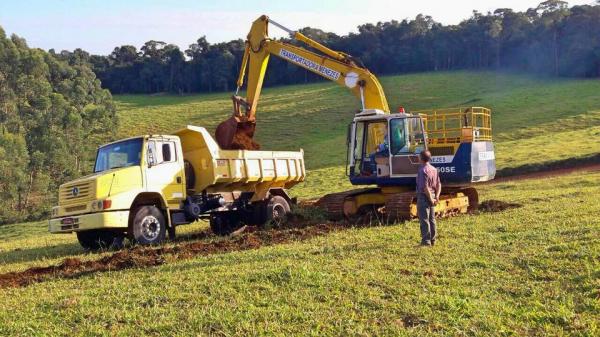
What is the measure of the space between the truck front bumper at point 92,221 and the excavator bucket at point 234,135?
4178 mm

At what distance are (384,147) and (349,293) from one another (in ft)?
29.9

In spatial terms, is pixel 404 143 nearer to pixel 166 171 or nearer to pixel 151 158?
pixel 166 171

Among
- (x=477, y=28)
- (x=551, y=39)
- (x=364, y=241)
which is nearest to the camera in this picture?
(x=364, y=241)

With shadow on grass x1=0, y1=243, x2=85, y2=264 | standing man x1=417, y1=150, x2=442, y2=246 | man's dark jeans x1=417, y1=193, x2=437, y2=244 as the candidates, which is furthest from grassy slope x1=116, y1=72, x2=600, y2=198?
man's dark jeans x1=417, y1=193, x2=437, y2=244

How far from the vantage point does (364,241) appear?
11.8 m

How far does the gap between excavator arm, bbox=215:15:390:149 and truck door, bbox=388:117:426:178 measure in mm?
1756

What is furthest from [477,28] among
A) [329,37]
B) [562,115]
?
[562,115]

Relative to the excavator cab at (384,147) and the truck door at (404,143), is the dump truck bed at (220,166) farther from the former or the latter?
the truck door at (404,143)

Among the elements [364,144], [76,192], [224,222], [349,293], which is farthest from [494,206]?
[76,192]

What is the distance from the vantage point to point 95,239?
1477 cm

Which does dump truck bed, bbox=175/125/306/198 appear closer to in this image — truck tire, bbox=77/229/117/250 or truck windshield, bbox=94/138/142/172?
truck windshield, bbox=94/138/142/172

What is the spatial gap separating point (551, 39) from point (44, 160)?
68.0m

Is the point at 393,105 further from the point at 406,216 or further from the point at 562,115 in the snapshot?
the point at 406,216

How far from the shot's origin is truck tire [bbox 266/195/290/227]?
16562 millimetres
